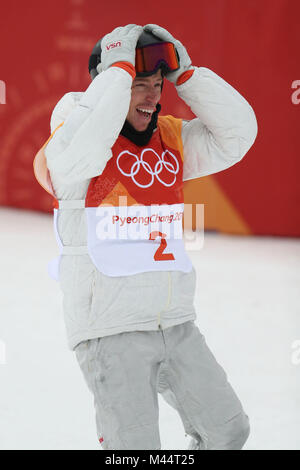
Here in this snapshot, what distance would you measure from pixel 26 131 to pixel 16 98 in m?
0.34

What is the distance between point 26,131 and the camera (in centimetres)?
570

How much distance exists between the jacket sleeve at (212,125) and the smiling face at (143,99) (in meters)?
0.09

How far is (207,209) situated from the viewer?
527cm

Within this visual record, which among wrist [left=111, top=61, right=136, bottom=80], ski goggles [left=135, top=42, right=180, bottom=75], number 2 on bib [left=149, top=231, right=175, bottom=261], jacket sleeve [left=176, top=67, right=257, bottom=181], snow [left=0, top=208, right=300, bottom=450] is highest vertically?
ski goggles [left=135, top=42, right=180, bottom=75]

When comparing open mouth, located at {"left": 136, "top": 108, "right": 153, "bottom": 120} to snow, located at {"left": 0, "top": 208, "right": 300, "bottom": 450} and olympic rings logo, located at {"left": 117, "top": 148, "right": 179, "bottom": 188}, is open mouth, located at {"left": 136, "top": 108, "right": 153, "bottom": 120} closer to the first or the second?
olympic rings logo, located at {"left": 117, "top": 148, "right": 179, "bottom": 188}

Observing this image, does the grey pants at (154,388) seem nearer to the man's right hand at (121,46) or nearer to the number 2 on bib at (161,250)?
the number 2 on bib at (161,250)

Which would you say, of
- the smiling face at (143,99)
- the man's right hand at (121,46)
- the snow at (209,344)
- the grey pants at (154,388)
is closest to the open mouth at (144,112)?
the smiling face at (143,99)

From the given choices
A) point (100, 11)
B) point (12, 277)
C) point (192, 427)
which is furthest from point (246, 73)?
point (192, 427)

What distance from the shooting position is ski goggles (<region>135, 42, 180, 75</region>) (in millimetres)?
1432

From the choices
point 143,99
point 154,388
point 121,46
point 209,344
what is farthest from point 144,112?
point 209,344

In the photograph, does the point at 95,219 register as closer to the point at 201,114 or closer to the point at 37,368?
the point at 201,114

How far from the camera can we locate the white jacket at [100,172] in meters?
1.36

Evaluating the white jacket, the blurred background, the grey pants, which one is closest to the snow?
the blurred background

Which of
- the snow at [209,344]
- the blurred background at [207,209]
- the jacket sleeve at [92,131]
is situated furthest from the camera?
the blurred background at [207,209]
